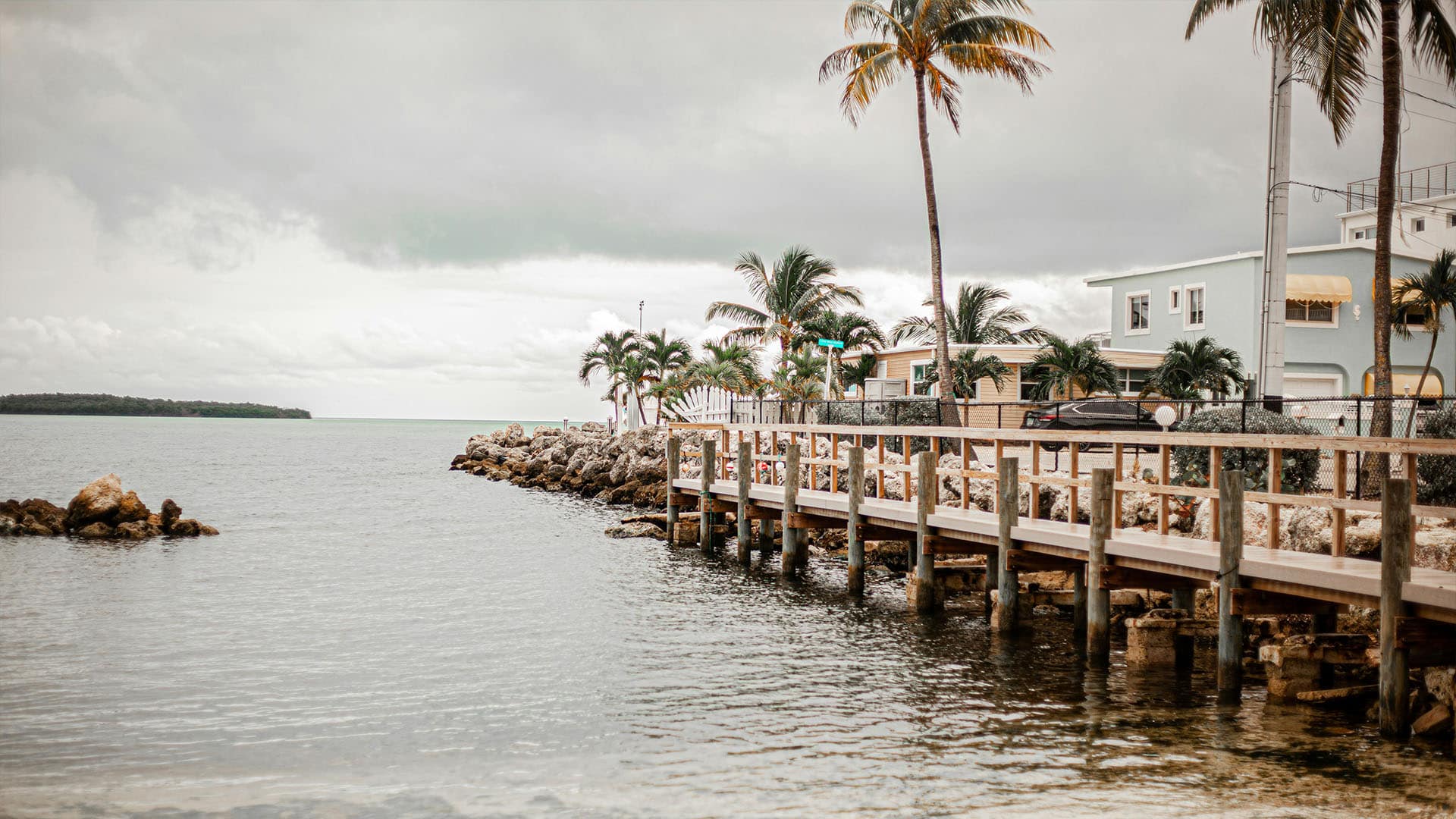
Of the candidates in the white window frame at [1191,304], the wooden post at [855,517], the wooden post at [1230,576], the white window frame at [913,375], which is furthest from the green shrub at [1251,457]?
the white window frame at [1191,304]

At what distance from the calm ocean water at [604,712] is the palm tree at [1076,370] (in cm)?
1865

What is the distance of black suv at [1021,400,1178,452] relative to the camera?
93.6 feet

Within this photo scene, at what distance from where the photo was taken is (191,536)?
2795 cm

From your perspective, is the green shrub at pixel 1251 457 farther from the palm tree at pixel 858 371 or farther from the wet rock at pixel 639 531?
the palm tree at pixel 858 371

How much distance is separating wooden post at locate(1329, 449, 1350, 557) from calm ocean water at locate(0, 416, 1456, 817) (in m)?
1.60

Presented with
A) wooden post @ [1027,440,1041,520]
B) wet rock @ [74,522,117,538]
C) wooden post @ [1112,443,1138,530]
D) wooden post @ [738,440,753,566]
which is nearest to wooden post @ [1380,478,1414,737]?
wooden post @ [1112,443,1138,530]

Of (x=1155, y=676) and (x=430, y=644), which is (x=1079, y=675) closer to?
(x=1155, y=676)

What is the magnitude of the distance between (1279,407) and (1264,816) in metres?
11.1

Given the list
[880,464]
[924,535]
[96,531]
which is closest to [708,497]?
[880,464]

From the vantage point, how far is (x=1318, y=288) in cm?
3838

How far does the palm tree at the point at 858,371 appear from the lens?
140 feet

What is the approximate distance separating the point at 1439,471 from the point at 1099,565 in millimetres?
7199

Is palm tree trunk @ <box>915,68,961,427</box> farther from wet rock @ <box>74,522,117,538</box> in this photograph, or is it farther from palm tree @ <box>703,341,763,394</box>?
wet rock @ <box>74,522,117,538</box>

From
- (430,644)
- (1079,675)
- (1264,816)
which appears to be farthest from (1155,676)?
(430,644)
